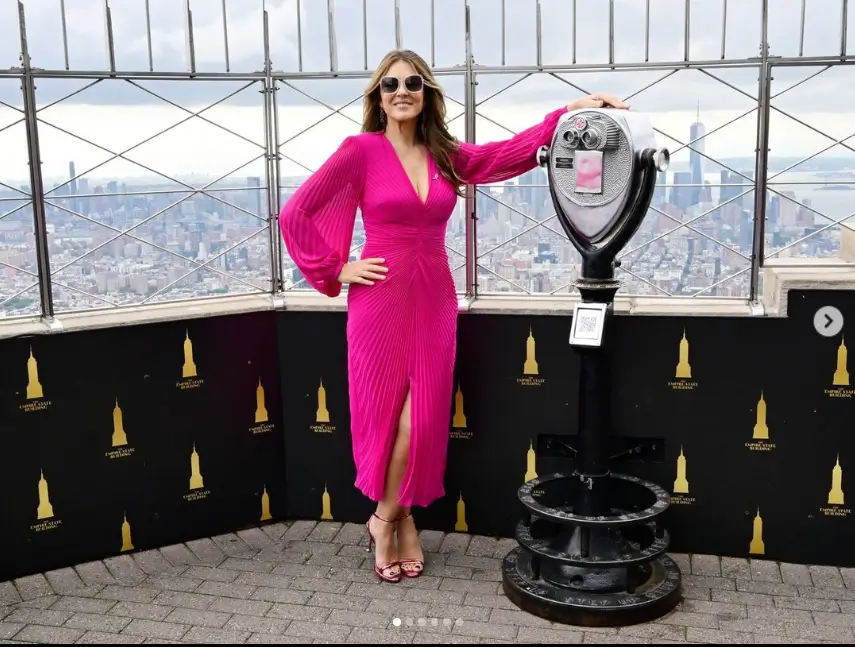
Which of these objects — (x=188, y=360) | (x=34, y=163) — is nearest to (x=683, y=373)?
(x=188, y=360)

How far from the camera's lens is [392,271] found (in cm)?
375

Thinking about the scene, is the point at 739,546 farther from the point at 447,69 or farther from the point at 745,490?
the point at 447,69

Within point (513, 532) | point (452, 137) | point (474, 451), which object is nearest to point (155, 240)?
point (452, 137)

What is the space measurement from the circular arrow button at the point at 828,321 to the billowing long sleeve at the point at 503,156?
1.22 metres

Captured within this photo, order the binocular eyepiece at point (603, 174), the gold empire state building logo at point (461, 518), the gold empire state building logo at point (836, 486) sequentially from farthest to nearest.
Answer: the gold empire state building logo at point (461, 518) < the gold empire state building logo at point (836, 486) < the binocular eyepiece at point (603, 174)

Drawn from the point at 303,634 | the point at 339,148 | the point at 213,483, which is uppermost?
the point at 339,148

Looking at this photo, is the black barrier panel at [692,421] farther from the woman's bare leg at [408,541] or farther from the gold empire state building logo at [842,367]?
the woman's bare leg at [408,541]

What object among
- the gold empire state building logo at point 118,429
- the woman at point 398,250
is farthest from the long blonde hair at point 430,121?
the gold empire state building logo at point 118,429

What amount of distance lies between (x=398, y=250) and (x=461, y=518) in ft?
4.22

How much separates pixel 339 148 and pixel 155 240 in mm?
1025

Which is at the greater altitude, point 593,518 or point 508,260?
point 508,260

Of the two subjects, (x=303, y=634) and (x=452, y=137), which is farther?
(x=452, y=137)

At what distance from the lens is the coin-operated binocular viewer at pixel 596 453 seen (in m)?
3.39

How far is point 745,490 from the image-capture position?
400cm
